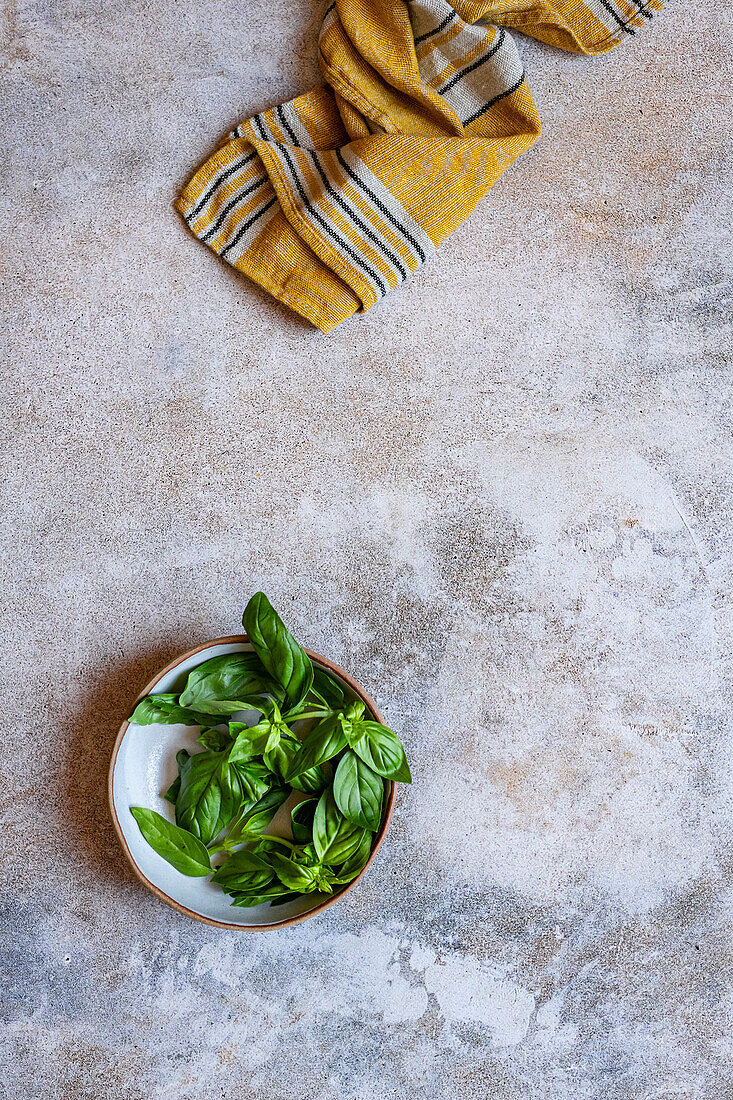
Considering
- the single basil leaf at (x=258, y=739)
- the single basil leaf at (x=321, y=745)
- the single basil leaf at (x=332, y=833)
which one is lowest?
the single basil leaf at (x=332, y=833)

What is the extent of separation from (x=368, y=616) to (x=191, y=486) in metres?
0.31

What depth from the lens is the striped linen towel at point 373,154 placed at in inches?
42.6

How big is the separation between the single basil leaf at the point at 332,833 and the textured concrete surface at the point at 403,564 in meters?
0.16

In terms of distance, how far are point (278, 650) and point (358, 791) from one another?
19 cm

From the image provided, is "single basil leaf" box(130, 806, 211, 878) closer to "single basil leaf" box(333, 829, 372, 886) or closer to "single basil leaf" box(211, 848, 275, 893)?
"single basil leaf" box(211, 848, 275, 893)

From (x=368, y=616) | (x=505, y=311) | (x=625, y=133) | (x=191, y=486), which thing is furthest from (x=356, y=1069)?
(x=625, y=133)

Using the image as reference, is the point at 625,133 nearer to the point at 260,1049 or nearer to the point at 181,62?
the point at 181,62

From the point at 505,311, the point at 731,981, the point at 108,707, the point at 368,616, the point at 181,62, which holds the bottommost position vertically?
the point at 731,981

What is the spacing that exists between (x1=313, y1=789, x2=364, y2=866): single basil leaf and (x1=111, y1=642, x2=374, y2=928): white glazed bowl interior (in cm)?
7

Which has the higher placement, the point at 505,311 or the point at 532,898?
the point at 505,311

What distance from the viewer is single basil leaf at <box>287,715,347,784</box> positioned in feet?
2.95

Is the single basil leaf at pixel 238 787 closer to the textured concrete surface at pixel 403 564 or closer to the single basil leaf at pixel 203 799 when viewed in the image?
the single basil leaf at pixel 203 799

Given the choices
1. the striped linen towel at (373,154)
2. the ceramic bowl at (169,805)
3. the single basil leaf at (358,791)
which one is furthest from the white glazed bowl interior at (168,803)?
the striped linen towel at (373,154)

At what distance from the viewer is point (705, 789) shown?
3.67 ft
